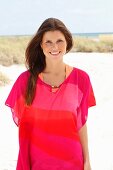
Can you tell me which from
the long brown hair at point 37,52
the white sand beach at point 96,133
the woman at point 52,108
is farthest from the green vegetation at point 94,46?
the woman at point 52,108

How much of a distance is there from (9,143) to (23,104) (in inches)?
163

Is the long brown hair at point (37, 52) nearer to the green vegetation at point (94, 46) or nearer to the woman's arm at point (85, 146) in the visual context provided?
the woman's arm at point (85, 146)

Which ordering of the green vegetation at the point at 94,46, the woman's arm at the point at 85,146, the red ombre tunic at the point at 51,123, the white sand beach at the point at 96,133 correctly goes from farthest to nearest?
the green vegetation at the point at 94,46, the white sand beach at the point at 96,133, the woman's arm at the point at 85,146, the red ombre tunic at the point at 51,123

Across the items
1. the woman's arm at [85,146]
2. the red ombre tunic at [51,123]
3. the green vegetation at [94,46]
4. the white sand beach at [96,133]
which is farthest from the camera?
the green vegetation at [94,46]

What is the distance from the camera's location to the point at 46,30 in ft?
8.58

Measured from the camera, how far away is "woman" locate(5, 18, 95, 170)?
2500mm

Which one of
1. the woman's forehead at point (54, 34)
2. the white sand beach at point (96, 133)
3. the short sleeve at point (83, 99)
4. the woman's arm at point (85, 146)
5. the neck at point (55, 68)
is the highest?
the woman's forehead at point (54, 34)

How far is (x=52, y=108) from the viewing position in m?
2.48

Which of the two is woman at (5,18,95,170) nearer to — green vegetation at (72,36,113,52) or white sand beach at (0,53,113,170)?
white sand beach at (0,53,113,170)

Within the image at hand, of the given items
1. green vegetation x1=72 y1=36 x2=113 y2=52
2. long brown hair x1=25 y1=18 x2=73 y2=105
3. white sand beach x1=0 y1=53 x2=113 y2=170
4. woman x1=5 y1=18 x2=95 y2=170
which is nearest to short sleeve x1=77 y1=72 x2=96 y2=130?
woman x1=5 y1=18 x2=95 y2=170

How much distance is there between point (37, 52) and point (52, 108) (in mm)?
423

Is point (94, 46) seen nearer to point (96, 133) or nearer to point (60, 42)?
point (96, 133)

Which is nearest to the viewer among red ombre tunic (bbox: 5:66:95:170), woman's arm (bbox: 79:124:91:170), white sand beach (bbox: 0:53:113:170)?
red ombre tunic (bbox: 5:66:95:170)

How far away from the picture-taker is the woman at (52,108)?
98.4 inches
